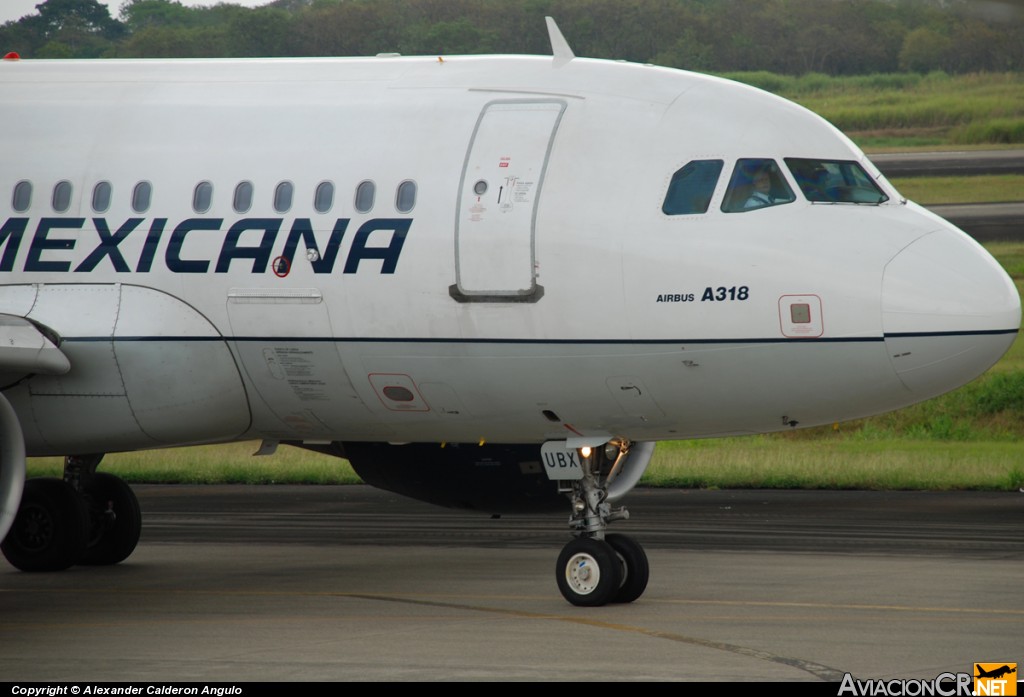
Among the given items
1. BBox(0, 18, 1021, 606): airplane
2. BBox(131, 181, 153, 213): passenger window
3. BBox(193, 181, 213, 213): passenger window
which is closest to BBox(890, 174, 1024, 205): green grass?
BBox(0, 18, 1021, 606): airplane

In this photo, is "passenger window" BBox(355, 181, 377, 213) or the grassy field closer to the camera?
"passenger window" BBox(355, 181, 377, 213)

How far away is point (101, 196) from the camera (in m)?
14.7

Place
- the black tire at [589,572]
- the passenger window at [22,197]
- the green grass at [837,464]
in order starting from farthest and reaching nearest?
1. the green grass at [837,464]
2. the passenger window at [22,197]
3. the black tire at [589,572]

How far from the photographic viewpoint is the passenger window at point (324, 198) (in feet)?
46.1

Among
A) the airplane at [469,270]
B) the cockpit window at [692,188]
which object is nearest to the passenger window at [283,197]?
the airplane at [469,270]

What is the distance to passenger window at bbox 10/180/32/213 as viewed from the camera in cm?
1495

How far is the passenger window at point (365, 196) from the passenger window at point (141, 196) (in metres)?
1.94

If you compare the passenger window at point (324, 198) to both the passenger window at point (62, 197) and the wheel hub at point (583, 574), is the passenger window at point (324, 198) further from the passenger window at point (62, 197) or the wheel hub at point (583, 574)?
the wheel hub at point (583, 574)

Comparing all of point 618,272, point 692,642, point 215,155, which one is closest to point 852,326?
point 618,272

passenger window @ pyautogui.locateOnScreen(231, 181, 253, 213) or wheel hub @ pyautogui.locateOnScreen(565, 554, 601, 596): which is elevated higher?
passenger window @ pyautogui.locateOnScreen(231, 181, 253, 213)

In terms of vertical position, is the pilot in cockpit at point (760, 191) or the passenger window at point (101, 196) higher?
the pilot in cockpit at point (760, 191)

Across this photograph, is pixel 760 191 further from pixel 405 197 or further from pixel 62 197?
pixel 62 197

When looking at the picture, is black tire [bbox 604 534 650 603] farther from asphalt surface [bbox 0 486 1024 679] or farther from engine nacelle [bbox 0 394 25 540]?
engine nacelle [bbox 0 394 25 540]

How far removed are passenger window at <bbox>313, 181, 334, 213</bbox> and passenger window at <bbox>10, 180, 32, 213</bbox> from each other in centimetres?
279
